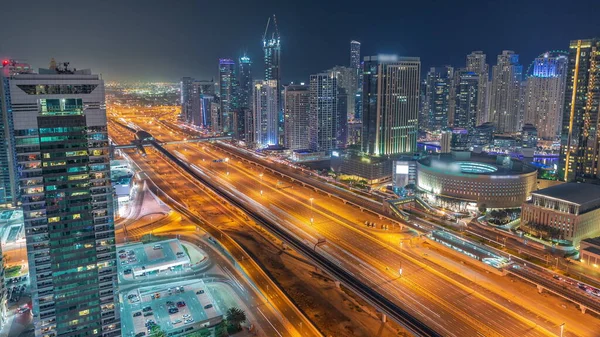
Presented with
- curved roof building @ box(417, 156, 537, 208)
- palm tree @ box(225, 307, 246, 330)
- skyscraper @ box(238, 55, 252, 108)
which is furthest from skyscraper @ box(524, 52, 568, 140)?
palm tree @ box(225, 307, 246, 330)

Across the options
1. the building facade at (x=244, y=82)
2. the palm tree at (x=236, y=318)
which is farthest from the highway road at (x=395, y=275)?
the building facade at (x=244, y=82)

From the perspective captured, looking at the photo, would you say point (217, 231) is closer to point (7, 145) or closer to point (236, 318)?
point (236, 318)

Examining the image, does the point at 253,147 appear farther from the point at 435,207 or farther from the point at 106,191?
the point at 106,191

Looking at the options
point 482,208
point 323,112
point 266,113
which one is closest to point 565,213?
point 482,208

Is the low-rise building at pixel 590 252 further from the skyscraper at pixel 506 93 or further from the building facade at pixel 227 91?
the building facade at pixel 227 91

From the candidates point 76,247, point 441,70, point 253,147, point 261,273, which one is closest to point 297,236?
point 261,273

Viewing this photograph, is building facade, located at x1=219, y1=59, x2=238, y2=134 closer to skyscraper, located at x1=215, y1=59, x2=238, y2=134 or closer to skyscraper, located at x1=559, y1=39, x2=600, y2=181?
skyscraper, located at x1=215, y1=59, x2=238, y2=134
